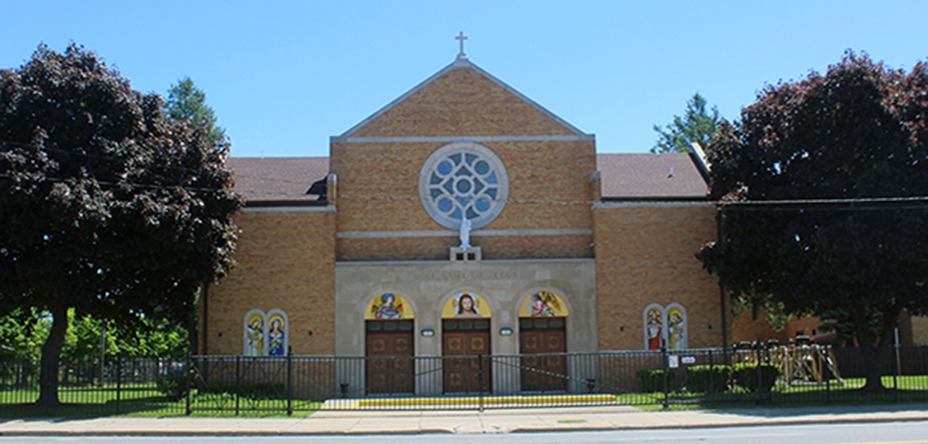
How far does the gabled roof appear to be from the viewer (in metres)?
28.4

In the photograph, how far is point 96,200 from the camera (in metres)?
20.6

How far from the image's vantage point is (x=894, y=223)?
74.7 ft

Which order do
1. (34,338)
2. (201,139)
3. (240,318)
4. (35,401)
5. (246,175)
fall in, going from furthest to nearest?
1. (34,338)
2. (246,175)
3. (240,318)
4. (201,139)
5. (35,401)

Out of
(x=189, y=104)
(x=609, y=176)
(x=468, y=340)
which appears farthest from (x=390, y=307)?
(x=189, y=104)

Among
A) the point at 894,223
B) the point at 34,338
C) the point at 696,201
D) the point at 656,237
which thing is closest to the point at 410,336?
the point at 656,237

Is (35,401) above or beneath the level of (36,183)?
beneath

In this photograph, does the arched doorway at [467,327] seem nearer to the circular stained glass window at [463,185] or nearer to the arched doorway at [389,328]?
the arched doorway at [389,328]

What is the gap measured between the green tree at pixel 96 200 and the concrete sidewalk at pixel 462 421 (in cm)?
406

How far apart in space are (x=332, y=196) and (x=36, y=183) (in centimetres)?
935

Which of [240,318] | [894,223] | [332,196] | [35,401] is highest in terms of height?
[332,196]

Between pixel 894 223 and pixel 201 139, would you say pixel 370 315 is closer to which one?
pixel 201 139

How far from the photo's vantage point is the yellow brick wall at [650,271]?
1069 inches

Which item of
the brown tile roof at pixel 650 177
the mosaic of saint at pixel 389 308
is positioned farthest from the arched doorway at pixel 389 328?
the brown tile roof at pixel 650 177

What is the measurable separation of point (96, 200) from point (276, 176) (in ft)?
35.5
